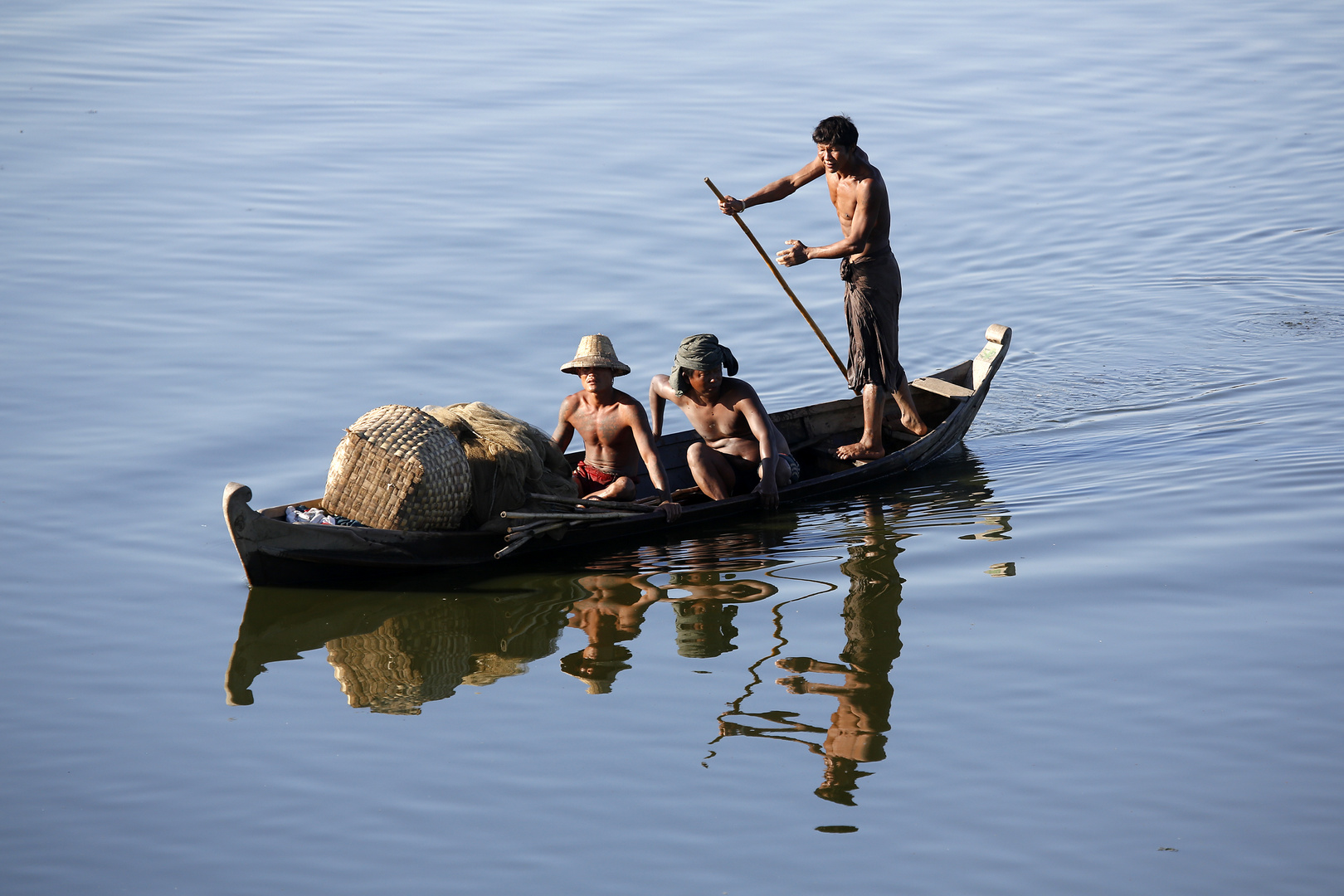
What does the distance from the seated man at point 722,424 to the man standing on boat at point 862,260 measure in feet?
2.51

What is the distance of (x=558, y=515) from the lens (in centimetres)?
681

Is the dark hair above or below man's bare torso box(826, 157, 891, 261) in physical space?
above

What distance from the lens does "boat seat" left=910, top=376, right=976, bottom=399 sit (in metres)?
8.64

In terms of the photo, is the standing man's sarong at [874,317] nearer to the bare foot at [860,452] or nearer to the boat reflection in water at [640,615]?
the bare foot at [860,452]

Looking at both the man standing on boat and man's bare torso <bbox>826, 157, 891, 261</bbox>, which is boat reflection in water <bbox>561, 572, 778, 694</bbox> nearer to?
the man standing on boat

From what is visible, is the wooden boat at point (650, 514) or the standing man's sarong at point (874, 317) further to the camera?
the standing man's sarong at point (874, 317)

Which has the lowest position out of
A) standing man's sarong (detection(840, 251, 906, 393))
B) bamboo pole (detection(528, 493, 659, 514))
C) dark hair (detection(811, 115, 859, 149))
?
bamboo pole (detection(528, 493, 659, 514))

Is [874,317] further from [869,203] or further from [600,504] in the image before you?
[600,504]

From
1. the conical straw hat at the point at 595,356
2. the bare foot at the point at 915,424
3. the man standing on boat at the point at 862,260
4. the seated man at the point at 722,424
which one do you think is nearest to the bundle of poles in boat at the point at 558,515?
the seated man at the point at 722,424

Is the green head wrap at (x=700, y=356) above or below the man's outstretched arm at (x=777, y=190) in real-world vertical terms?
below

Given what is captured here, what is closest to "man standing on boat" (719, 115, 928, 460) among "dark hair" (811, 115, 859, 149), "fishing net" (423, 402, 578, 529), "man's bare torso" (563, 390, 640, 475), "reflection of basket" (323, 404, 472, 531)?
"dark hair" (811, 115, 859, 149)

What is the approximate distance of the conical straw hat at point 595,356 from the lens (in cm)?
714

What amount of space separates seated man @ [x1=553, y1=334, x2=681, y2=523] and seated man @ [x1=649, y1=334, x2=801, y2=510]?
1.04 ft

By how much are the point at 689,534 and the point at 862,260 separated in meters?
2.00
